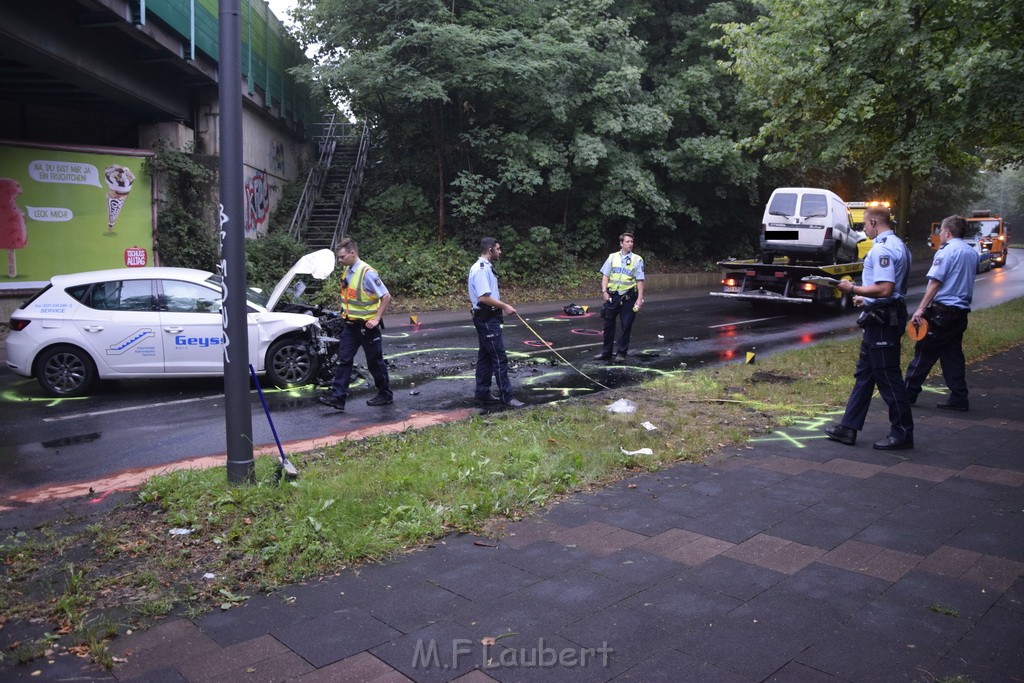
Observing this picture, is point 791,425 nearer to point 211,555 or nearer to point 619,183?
point 211,555

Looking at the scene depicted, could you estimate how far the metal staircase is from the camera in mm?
23444

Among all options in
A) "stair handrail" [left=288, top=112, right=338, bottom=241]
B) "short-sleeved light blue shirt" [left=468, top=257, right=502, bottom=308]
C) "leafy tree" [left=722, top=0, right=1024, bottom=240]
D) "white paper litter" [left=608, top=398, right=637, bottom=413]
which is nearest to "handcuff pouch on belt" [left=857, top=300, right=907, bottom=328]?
"white paper litter" [left=608, top=398, right=637, bottom=413]

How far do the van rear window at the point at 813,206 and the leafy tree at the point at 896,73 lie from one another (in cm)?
286

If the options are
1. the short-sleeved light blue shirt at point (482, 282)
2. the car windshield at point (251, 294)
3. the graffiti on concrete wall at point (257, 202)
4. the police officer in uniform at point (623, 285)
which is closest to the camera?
the short-sleeved light blue shirt at point (482, 282)

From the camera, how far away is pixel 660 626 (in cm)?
354

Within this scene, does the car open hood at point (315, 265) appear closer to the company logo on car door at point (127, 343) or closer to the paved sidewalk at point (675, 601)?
the company logo on car door at point (127, 343)

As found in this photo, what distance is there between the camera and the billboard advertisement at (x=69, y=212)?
14781 mm

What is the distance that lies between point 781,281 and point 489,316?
35.1 feet

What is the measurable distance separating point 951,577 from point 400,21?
65.5ft

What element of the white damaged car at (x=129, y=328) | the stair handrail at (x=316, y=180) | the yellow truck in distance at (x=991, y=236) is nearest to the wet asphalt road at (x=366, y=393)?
the white damaged car at (x=129, y=328)

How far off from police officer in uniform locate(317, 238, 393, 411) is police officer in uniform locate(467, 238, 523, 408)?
100cm

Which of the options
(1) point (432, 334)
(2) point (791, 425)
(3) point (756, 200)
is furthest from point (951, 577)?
(3) point (756, 200)

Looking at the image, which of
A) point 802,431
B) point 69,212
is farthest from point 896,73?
point 69,212

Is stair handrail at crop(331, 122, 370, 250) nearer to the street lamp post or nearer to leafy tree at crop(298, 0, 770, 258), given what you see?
leafy tree at crop(298, 0, 770, 258)
